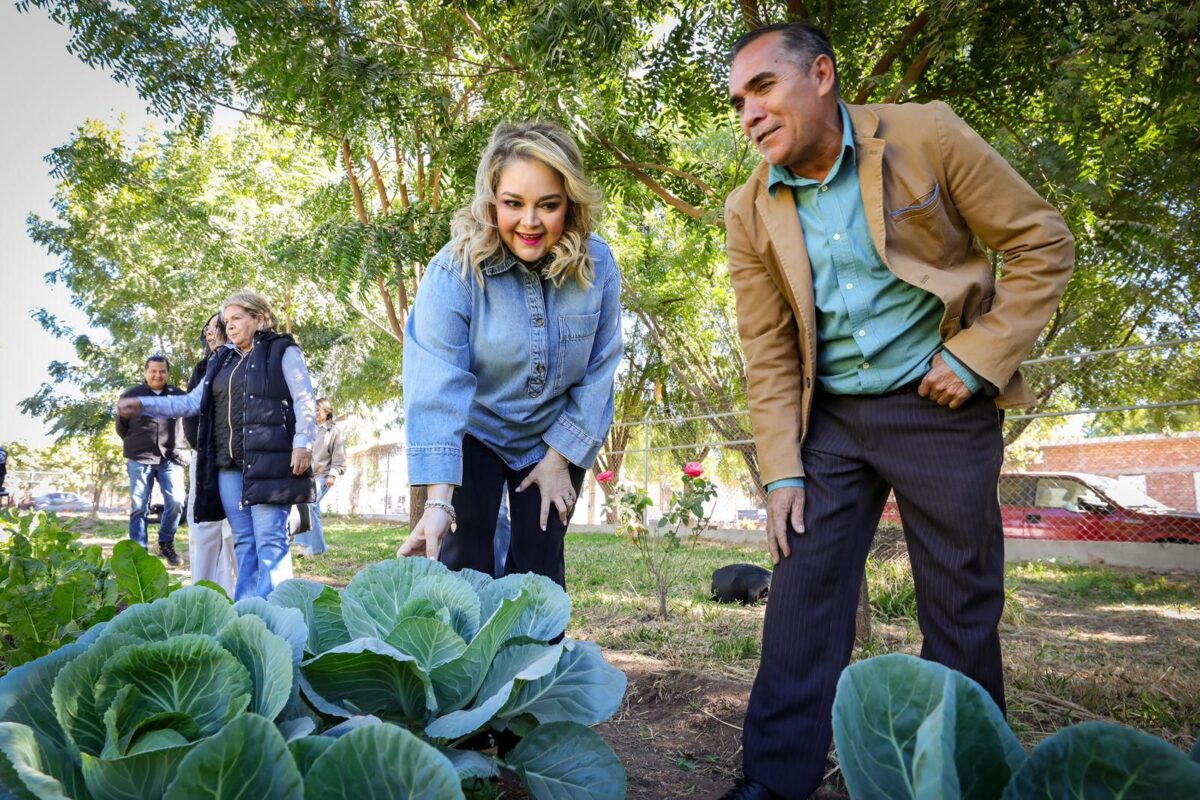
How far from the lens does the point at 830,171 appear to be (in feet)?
7.14

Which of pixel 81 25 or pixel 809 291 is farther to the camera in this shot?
pixel 81 25

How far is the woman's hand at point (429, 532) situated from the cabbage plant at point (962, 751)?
1.42m

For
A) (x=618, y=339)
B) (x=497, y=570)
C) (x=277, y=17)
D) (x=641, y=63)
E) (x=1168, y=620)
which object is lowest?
(x=1168, y=620)

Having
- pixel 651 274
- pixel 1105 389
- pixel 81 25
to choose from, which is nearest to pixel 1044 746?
pixel 81 25

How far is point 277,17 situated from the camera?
15.4ft

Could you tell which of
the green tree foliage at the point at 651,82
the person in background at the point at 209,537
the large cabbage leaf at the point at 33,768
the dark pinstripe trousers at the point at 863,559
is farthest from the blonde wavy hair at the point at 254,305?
the large cabbage leaf at the point at 33,768

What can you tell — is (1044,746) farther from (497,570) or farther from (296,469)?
(296,469)

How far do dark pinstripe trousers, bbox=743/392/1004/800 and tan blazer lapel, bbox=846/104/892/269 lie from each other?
16.8 inches

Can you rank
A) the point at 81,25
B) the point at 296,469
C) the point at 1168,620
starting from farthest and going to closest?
the point at 81,25 → the point at 1168,620 → the point at 296,469

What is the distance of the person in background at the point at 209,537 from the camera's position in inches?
210

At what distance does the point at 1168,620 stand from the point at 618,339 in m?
5.06

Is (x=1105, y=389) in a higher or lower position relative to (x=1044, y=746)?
higher

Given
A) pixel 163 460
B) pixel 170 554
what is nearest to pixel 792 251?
pixel 163 460

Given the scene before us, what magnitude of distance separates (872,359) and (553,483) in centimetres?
97
